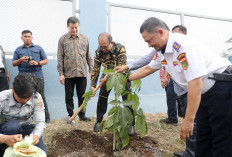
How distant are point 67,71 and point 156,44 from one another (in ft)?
7.21

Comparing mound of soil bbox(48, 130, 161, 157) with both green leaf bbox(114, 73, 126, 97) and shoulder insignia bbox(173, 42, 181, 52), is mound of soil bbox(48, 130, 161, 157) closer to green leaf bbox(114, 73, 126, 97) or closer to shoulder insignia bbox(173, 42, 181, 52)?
green leaf bbox(114, 73, 126, 97)

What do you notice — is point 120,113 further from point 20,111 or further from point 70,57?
point 70,57

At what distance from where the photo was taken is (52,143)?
2520mm

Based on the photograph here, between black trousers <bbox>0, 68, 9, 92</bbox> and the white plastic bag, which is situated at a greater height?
black trousers <bbox>0, 68, 9, 92</bbox>

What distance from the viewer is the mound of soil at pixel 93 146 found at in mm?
2246

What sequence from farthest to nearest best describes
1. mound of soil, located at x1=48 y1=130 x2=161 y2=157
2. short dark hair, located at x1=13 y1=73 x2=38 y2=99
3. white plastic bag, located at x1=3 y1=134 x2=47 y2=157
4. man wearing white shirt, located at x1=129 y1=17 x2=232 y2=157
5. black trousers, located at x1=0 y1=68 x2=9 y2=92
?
black trousers, located at x1=0 y1=68 x2=9 y2=92 → mound of soil, located at x1=48 y1=130 x2=161 y2=157 → short dark hair, located at x1=13 y1=73 x2=38 y2=99 → white plastic bag, located at x1=3 y1=134 x2=47 y2=157 → man wearing white shirt, located at x1=129 y1=17 x2=232 y2=157

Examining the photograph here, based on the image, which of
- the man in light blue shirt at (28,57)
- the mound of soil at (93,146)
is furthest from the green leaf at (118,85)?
the man in light blue shirt at (28,57)

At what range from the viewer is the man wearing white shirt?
1333mm

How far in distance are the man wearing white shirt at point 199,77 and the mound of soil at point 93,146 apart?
99 cm

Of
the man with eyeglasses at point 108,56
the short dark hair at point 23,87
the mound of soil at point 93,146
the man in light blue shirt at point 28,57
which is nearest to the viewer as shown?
the short dark hair at point 23,87

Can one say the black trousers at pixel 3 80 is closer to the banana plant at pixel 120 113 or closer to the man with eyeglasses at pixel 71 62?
the man with eyeglasses at pixel 71 62

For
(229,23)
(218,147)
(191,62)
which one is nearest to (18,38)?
(191,62)

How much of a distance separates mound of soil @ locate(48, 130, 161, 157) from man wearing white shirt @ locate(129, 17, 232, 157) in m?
0.99

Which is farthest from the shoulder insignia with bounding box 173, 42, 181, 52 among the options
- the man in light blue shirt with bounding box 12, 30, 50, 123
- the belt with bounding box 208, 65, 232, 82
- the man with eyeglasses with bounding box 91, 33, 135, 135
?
the man in light blue shirt with bounding box 12, 30, 50, 123
